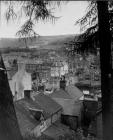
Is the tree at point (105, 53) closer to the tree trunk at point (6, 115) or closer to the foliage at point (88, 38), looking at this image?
the foliage at point (88, 38)

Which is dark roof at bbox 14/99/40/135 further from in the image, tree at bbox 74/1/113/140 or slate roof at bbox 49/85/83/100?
tree at bbox 74/1/113/140

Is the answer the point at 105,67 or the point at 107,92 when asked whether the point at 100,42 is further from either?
the point at 107,92

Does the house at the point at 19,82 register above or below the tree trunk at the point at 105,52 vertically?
below

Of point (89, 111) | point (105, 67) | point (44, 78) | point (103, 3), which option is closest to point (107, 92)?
point (105, 67)

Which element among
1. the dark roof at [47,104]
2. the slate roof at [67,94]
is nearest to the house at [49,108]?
the dark roof at [47,104]

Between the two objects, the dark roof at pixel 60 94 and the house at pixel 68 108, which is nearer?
the house at pixel 68 108

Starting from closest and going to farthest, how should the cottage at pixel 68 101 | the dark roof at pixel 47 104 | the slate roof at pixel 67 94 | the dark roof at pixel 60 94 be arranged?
the dark roof at pixel 47 104 → the cottage at pixel 68 101 → the dark roof at pixel 60 94 → the slate roof at pixel 67 94

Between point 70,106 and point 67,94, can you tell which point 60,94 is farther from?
point 70,106

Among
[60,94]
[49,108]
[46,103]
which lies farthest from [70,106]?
[60,94]
